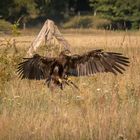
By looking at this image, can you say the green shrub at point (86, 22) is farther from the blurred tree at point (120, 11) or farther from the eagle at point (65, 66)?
the eagle at point (65, 66)

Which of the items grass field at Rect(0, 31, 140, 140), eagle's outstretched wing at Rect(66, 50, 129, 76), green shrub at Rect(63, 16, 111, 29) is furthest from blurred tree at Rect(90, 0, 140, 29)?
eagle's outstretched wing at Rect(66, 50, 129, 76)

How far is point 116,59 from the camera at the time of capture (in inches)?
353

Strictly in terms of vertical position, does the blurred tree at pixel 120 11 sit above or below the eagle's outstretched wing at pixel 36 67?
below

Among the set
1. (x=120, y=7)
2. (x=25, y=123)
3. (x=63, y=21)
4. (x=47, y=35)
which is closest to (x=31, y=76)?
(x=25, y=123)

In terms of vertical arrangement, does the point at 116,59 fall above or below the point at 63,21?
above

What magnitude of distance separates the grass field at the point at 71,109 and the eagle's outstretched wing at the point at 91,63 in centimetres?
31

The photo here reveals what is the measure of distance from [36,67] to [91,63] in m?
0.77

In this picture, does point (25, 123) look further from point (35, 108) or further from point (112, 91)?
point (112, 91)

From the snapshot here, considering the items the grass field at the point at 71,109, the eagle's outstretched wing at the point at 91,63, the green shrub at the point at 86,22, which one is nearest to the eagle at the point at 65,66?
the eagle's outstretched wing at the point at 91,63

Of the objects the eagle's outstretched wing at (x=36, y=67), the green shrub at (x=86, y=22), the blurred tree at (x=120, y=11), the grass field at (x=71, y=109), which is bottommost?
the green shrub at (x=86, y=22)

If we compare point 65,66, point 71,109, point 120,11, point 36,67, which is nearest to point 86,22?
point 120,11

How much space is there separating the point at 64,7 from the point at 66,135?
269ft

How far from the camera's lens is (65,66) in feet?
30.7

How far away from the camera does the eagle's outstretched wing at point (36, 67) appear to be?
940cm
